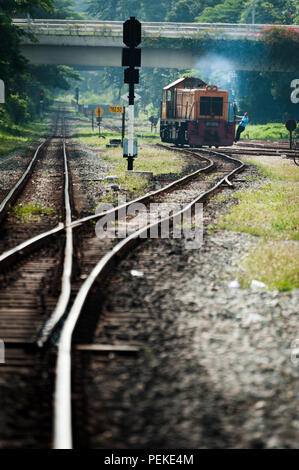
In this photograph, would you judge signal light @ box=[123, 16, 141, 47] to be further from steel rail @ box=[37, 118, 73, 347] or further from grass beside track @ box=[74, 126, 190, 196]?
steel rail @ box=[37, 118, 73, 347]

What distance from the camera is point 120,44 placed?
150 feet

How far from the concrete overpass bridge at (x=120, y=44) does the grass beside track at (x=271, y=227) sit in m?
30.9

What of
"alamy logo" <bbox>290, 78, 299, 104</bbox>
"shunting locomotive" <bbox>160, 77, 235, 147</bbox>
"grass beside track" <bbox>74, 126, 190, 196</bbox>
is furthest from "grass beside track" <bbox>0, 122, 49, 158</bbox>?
"alamy logo" <bbox>290, 78, 299, 104</bbox>

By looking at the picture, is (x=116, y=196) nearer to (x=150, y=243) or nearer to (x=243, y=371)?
(x=150, y=243)

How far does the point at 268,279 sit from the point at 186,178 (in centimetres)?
1032

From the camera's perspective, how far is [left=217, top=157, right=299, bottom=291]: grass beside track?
727 centimetres

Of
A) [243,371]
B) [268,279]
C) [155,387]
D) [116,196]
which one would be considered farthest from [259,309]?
[116,196]

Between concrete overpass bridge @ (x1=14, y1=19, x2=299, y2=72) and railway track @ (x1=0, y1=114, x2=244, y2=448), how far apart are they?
3710 cm

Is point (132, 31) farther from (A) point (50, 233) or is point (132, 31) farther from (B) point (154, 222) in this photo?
(A) point (50, 233)

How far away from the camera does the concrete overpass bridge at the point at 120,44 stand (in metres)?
45.8

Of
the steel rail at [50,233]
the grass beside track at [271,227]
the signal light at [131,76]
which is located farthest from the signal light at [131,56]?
the grass beside track at [271,227]

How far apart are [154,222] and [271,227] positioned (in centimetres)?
204

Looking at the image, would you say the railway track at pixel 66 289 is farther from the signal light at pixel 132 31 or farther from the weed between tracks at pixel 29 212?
the signal light at pixel 132 31
